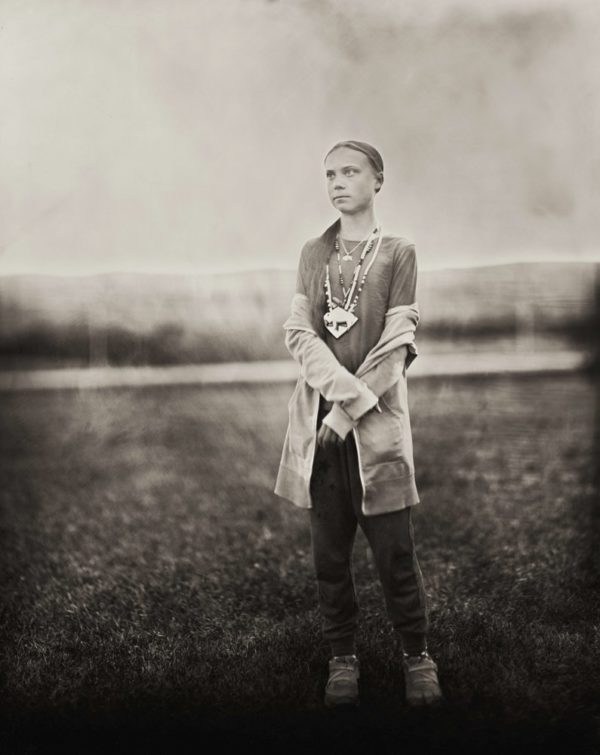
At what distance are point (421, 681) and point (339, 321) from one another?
1338 mm

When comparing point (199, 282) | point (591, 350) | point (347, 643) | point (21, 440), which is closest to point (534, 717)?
point (347, 643)

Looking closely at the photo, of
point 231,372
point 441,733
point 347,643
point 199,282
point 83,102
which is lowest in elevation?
point 441,733

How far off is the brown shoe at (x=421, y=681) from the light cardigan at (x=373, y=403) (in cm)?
62

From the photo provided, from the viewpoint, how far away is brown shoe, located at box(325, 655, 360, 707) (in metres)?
3.15

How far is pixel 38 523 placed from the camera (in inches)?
237

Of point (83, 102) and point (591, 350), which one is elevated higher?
point (83, 102)

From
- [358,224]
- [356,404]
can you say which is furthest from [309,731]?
[358,224]

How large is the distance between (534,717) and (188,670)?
1356mm

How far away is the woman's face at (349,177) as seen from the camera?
3.03 m

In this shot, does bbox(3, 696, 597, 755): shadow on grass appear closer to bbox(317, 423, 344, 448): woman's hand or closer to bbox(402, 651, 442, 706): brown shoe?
bbox(402, 651, 442, 706): brown shoe

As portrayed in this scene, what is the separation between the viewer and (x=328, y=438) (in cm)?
305

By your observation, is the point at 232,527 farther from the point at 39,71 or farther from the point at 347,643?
the point at 39,71

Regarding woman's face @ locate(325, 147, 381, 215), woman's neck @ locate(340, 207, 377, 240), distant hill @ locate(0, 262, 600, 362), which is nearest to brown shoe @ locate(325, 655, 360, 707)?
woman's neck @ locate(340, 207, 377, 240)

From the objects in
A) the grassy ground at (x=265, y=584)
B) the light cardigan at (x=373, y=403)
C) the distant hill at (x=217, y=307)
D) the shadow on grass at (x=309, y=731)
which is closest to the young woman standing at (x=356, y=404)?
the light cardigan at (x=373, y=403)
